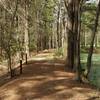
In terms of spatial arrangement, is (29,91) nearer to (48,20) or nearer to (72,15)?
(72,15)

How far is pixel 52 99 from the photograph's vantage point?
13352 mm

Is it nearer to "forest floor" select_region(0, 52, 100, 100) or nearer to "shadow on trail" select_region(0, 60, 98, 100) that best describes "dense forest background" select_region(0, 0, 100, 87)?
"shadow on trail" select_region(0, 60, 98, 100)

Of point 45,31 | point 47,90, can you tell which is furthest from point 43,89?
point 45,31

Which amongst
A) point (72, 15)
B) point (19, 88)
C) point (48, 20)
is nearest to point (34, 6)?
point (48, 20)

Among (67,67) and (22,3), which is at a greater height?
(22,3)

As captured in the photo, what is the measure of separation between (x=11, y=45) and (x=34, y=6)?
31715 mm

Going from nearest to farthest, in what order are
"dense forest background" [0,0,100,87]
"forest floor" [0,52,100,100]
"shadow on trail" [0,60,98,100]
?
"forest floor" [0,52,100,100] → "shadow on trail" [0,60,98,100] → "dense forest background" [0,0,100,87]

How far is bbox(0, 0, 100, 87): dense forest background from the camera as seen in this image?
1966 centimetres

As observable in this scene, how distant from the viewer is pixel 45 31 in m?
60.4

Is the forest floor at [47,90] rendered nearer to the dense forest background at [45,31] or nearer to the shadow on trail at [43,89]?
the shadow on trail at [43,89]

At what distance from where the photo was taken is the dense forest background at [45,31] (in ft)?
64.5

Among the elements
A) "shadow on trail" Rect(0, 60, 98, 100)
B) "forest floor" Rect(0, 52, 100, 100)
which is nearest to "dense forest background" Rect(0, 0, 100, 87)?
"shadow on trail" Rect(0, 60, 98, 100)

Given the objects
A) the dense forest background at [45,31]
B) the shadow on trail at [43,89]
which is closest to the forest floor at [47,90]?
the shadow on trail at [43,89]

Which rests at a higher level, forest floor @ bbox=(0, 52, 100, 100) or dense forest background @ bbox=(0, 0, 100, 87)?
dense forest background @ bbox=(0, 0, 100, 87)
